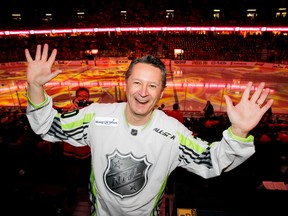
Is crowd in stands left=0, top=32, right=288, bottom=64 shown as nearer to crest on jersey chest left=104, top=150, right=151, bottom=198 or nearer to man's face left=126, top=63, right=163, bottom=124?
man's face left=126, top=63, right=163, bottom=124

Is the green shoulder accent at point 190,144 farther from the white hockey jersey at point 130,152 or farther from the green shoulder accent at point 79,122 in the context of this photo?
the green shoulder accent at point 79,122

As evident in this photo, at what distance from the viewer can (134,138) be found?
6.86 feet

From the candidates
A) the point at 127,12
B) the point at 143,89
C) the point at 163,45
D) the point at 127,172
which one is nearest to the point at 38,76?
the point at 143,89

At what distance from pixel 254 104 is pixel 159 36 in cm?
3547

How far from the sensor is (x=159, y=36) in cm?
3578

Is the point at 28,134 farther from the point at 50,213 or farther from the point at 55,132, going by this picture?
the point at 55,132

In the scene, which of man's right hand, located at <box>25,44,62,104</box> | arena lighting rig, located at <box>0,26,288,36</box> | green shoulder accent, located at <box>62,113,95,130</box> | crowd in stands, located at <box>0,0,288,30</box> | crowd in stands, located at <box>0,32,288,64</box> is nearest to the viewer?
man's right hand, located at <box>25,44,62,104</box>

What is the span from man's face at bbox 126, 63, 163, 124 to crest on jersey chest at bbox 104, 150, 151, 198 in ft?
1.19

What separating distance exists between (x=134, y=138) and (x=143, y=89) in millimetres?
430

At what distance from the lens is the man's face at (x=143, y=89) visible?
205 centimetres

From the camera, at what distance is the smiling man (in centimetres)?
204

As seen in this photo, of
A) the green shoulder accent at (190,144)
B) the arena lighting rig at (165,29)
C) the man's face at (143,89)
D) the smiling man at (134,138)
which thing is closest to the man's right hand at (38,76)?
the smiling man at (134,138)

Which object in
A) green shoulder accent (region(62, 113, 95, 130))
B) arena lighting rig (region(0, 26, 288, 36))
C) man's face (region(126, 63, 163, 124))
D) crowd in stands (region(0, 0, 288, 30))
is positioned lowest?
green shoulder accent (region(62, 113, 95, 130))

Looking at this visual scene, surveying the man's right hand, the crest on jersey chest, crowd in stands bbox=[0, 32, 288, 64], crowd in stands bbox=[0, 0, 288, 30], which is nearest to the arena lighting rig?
crowd in stands bbox=[0, 0, 288, 30]
